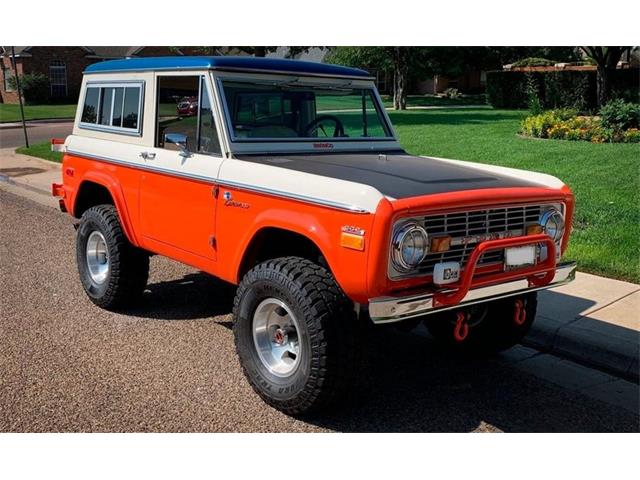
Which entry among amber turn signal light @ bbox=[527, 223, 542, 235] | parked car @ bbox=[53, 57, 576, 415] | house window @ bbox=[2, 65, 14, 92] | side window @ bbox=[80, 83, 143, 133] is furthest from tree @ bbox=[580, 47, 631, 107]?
house window @ bbox=[2, 65, 14, 92]

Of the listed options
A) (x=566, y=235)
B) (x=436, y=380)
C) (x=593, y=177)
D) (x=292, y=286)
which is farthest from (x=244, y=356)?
(x=593, y=177)

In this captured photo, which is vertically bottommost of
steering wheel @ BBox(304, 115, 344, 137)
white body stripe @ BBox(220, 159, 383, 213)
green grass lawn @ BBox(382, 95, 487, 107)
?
white body stripe @ BBox(220, 159, 383, 213)

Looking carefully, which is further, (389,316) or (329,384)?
(329,384)

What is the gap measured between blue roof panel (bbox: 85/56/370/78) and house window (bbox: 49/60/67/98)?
43.1 m

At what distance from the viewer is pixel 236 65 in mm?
4828

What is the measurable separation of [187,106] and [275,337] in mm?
1865

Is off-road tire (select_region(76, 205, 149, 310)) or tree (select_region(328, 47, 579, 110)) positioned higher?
tree (select_region(328, 47, 579, 110))

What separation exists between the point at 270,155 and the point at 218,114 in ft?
1.47

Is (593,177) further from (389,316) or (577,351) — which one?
(389,316)

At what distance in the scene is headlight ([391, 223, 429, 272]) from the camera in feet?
11.6

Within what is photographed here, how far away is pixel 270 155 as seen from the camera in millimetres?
4770

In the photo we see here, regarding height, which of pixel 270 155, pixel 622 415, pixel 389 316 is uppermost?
pixel 270 155

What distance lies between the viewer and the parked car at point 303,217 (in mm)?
3660

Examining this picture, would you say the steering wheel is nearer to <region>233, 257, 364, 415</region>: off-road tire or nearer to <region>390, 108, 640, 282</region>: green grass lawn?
<region>233, 257, 364, 415</region>: off-road tire
